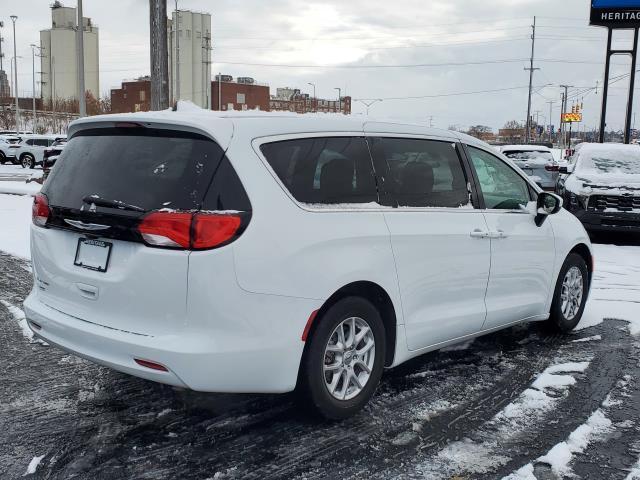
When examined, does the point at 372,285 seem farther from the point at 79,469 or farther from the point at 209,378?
the point at 79,469

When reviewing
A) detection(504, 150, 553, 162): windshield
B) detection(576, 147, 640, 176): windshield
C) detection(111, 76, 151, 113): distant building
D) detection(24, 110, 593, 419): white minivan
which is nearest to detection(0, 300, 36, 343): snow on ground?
detection(24, 110, 593, 419): white minivan

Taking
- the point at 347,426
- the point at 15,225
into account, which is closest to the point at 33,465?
the point at 347,426

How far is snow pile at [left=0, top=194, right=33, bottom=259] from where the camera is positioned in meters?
10.1

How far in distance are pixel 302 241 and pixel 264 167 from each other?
1.45 feet

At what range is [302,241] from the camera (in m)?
3.51

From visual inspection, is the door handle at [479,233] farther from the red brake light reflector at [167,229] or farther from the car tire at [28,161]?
the car tire at [28,161]

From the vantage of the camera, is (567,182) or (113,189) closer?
(113,189)

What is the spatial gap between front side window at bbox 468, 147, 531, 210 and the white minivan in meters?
0.37

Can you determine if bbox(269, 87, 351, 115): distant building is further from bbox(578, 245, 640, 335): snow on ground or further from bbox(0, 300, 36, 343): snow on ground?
bbox(0, 300, 36, 343): snow on ground

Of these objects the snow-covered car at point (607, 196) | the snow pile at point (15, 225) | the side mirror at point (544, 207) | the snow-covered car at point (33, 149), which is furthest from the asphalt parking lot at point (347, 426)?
the snow-covered car at point (33, 149)

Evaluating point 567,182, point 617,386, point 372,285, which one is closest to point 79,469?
point 372,285

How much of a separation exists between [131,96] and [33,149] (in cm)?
7518

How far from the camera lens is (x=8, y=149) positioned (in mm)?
39125

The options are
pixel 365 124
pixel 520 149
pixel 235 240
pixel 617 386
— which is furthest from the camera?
pixel 520 149
